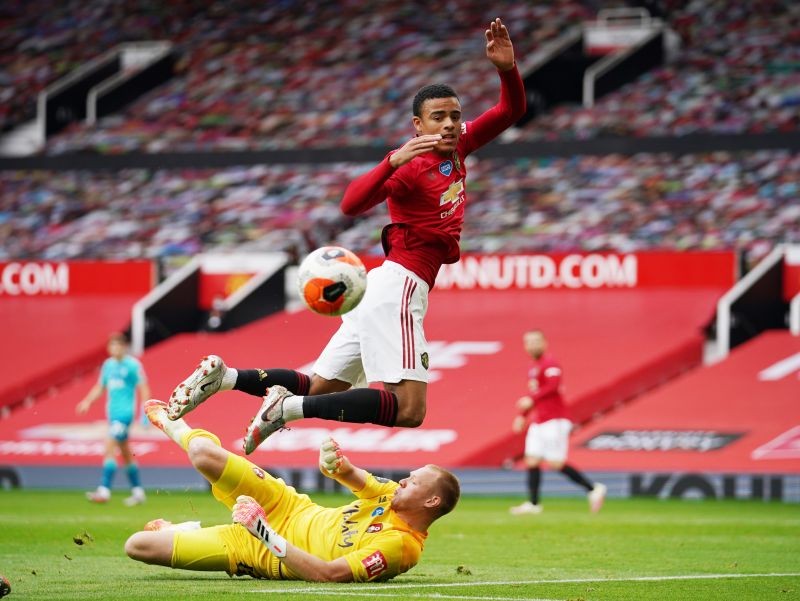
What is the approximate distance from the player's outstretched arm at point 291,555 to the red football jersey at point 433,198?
1.70 m

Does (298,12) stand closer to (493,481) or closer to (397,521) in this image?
(493,481)

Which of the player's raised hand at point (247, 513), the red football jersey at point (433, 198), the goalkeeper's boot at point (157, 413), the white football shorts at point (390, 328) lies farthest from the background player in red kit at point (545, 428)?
the player's raised hand at point (247, 513)

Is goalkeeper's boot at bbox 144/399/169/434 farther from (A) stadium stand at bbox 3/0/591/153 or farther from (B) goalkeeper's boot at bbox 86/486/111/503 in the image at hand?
(A) stadium stand at bbox 3/0/591/153

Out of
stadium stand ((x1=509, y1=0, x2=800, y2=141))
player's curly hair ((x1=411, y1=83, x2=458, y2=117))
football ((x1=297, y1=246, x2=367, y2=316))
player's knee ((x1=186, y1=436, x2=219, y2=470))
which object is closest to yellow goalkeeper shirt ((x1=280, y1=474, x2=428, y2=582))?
player's knee ((x1=186, y1=436, x2=219, y2=470))

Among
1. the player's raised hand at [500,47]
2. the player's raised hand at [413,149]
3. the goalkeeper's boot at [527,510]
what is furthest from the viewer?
the goalkeeper's boot at [527,510]

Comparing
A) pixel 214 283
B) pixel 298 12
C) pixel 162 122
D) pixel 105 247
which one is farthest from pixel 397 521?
pixel 298 12

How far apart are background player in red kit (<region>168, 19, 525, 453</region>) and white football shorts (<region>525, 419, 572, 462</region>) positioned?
6.94 meters

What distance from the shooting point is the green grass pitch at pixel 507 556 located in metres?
7.46

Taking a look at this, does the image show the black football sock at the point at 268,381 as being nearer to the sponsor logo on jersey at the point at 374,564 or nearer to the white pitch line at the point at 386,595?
the sponsor logo on jersey at the point at 374,564

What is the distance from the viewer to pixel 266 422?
7.80 m

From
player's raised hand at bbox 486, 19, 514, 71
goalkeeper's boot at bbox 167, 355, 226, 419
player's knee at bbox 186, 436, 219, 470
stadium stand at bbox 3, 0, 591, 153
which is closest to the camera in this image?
player's knee at bbox 186, 436, 219, 470

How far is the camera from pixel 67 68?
29.8 meters

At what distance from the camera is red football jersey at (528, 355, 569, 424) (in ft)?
49.2

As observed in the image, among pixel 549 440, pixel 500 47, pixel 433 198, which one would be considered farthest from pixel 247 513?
pixel 549 440
